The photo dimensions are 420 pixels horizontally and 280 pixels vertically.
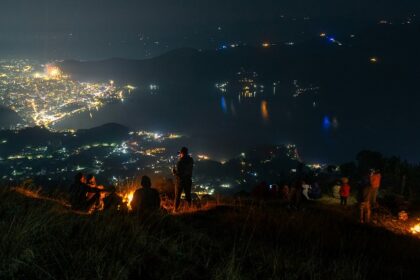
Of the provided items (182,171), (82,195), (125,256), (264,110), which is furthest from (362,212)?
(264,110)

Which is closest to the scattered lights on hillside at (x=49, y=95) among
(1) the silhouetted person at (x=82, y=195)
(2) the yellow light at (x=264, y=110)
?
(2) the yellow light at (x=264, y=110)

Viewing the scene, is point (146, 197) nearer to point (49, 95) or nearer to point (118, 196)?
point (118, 196)

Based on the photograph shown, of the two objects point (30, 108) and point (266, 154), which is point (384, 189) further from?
point (30, 108)

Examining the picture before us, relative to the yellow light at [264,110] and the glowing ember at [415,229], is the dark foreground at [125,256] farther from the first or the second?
→ the yellow light at [264,110]

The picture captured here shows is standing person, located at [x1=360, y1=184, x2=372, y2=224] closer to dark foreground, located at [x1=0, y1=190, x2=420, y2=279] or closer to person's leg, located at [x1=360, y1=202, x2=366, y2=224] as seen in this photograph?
person's leg, located at [x1=360, y1=202, x2=366, y2=224]

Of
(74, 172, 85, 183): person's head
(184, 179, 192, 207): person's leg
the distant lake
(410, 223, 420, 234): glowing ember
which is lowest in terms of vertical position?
the distant lake

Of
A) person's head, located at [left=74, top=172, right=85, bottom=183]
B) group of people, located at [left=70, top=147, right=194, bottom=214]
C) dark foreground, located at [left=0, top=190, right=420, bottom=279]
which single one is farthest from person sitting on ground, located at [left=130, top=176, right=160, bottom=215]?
dark foreground, located at [left=0, top=190, right=420, bottom=279]

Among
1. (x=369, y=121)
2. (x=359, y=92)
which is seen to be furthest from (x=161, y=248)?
(x=359, y=92)
